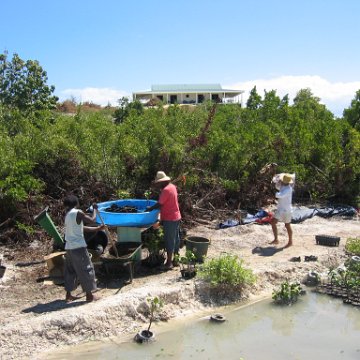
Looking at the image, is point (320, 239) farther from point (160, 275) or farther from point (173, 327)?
point (173, 327)

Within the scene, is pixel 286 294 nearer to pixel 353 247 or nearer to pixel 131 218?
pixel 353 247

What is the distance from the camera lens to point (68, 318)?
Answer: 582 centimetres

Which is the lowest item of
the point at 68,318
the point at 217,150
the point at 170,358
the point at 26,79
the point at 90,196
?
the point at 170,358

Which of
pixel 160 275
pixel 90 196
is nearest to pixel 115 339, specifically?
pixel 160 275

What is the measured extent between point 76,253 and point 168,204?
Answer: 74.0 inches

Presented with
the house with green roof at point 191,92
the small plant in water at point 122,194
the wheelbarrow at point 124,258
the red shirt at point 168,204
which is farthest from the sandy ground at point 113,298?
the house with green roof at point 191,92

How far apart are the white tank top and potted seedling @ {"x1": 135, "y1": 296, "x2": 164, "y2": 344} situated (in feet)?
4.02

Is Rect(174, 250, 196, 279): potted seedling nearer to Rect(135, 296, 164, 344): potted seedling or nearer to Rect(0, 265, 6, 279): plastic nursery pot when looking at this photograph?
Rect(135, 296, 164, 344): potted seedling

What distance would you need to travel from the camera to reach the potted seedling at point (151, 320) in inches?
227

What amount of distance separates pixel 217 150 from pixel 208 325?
6.46 meters

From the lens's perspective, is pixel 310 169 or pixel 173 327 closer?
pixel 173 327

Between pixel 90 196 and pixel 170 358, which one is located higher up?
pixel 90 196

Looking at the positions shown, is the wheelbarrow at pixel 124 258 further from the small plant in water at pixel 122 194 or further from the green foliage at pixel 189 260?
the small plant in water at pixel 122 194

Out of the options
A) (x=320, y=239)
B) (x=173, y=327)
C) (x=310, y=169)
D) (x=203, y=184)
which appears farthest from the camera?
(x=310, y=169)
